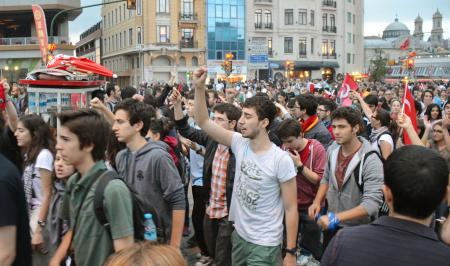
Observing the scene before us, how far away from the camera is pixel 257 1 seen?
196 ft

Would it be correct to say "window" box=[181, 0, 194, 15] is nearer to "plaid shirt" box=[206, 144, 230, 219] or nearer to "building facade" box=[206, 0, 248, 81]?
"building facade" box=[206, 0, 248, 81]

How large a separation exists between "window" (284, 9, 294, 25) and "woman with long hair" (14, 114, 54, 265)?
58.4m

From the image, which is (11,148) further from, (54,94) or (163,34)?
(163,34)

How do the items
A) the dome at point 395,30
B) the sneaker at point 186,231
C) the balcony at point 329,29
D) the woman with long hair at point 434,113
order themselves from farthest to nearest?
the dome at point 395,30, the balcony at point 329,29, the woman with long hair at point 434,113, the sneaker at point 186,231

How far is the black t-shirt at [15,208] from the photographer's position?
2.80m

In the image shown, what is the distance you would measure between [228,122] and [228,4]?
53674mm

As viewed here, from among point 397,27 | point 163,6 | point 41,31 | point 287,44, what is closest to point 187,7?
point 163,6

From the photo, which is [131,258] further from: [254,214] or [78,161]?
[254,214]

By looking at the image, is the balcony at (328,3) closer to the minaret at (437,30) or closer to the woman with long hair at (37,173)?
the woman with long hair at (37,173)

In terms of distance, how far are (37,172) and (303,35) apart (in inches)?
2338

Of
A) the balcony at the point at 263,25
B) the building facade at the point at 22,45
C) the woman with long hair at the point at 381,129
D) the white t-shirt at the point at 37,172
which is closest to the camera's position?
the white t-shirt at the point at 37,172

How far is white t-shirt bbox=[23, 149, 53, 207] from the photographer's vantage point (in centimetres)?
482

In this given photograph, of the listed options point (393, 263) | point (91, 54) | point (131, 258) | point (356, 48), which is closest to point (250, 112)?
point (393, 263)

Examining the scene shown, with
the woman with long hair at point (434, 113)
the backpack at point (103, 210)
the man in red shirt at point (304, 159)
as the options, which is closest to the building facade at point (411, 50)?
the woman with long hair at point (434, 113)
